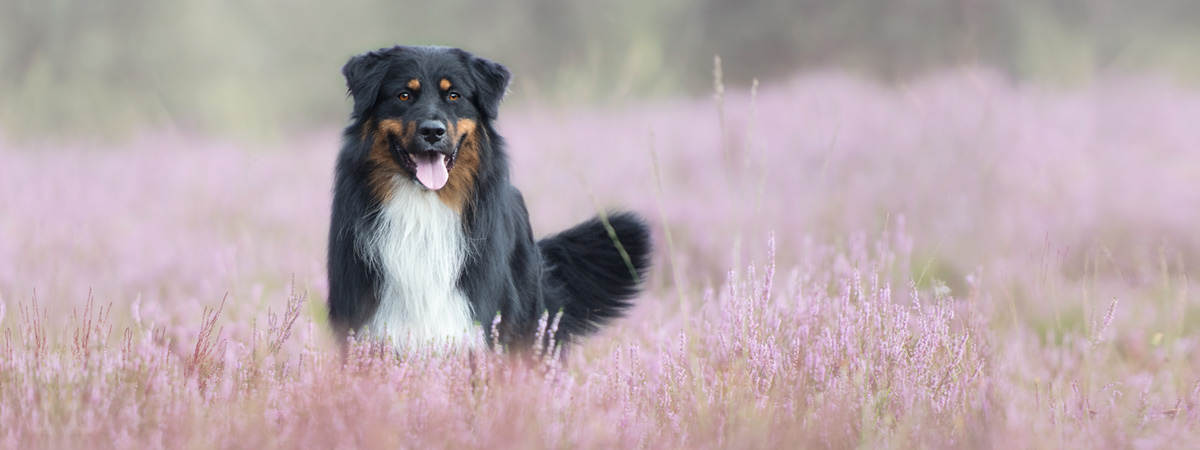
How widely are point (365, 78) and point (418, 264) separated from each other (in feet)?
A: 2.53

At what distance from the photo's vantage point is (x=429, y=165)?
3609mm

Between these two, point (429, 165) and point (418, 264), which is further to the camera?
point (418, 264)

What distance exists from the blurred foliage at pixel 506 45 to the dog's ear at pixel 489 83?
4.02 m

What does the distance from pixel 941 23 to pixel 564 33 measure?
7.27m

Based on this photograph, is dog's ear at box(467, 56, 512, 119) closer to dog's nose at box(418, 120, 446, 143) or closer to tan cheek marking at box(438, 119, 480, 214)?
tan cheek marking at box(438, 119, 480, 214)

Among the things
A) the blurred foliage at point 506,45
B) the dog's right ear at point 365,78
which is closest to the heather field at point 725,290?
the blurred foliage at point 506,45

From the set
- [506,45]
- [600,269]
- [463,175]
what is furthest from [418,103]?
[506,45]

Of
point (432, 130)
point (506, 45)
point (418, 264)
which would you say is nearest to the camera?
point (432, 130)

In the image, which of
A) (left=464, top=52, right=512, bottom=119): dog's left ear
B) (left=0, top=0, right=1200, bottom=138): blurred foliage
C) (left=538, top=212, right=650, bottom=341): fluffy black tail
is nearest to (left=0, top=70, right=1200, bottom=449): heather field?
(left=538, top=212, right=650, bottom=341): fluffy black tail

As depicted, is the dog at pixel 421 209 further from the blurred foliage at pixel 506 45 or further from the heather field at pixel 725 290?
the blurred foliage at pixel 506 45

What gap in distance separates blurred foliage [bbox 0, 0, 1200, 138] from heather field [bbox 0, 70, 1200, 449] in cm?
72

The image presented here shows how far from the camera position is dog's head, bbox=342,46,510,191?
3.58 m

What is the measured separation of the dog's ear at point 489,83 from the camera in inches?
149

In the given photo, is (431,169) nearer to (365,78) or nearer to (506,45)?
(365,78)
